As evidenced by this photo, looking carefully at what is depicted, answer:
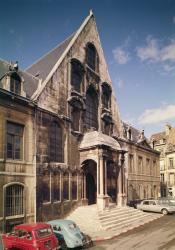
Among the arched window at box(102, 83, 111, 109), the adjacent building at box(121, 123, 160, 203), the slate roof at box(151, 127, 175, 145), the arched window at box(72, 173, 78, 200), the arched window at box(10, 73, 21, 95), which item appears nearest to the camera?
the arched window at box(10, 73, 21, 95)

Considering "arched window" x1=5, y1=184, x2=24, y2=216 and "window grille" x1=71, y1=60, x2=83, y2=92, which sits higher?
"window grille" x1=71, y1=60, x2=83, y2=92

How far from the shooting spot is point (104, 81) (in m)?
30.5

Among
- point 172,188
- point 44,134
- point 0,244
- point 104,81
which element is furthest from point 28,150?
point 172,188

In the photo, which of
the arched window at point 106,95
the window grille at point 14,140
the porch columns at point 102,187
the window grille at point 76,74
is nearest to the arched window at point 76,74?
the window grille at point 76,74

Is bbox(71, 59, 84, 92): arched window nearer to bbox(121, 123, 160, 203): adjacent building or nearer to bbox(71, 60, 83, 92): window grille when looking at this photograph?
bbox(71, 60, 83, 92): window grille

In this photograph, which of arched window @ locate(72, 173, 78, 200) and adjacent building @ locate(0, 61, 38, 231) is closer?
adjacent building @ locate(0, 61, 38, 231)

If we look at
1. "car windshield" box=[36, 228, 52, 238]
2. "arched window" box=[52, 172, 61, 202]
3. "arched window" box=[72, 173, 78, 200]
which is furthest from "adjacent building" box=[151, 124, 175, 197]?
"car windshield" box=[36, 228, 52, 238]

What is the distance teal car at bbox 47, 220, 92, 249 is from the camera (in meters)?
14.4

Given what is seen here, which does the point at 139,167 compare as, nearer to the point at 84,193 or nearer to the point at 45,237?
the point at 84,193

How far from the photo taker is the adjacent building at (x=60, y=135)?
60.2 feet

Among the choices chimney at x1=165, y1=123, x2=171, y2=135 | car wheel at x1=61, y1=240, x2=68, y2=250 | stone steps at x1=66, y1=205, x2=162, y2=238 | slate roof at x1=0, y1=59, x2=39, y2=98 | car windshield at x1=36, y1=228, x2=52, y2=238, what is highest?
slate roof at x1=0, y1=59, x2=39, y2=98

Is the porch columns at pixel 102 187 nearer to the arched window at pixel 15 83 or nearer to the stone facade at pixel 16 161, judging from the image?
the stone facade at pixel 16 161

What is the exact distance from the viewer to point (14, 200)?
1789 cm

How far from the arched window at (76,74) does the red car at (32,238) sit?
1498cm
